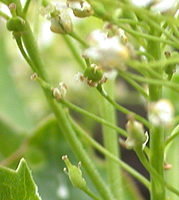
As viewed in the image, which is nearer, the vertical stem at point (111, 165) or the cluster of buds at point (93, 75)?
the cluster of buds at point (93, 75)

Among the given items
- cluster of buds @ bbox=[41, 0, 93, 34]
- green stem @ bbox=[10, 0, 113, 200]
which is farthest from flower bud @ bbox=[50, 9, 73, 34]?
green stem @ bbox=[10, 0, 113, 200]

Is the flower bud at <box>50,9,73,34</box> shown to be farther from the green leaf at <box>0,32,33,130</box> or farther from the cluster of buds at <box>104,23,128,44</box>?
the green leaf at <box>0,32,33,130</box>

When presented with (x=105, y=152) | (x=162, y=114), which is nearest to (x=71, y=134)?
(x=105, y=152)

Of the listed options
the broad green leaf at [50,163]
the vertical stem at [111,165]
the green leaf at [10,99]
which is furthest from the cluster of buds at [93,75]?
the green leaf at [10,99]

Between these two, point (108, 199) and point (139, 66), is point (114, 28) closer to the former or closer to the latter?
point (139, 66)

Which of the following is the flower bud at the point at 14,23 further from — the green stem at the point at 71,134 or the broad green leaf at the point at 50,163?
the broad green leaf at the point at 50,163
